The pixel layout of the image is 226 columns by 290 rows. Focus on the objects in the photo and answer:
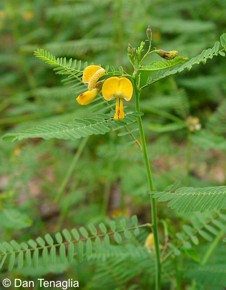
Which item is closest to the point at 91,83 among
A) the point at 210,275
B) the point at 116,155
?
the point at 210,275

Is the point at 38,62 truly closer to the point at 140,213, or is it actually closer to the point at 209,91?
the point at 209,91

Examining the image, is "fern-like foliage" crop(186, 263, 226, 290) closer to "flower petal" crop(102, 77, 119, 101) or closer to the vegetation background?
the vegetation background

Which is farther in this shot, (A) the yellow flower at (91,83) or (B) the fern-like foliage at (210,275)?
(B) the fern-like foliage at (210,275)

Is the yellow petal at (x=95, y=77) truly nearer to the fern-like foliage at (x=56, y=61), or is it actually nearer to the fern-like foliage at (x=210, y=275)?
→ the fern-like foliage at (x=56, y=61)

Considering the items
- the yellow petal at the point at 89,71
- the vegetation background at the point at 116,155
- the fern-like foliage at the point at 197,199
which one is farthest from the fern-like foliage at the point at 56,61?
the fern-like foliage at the point at 197,199

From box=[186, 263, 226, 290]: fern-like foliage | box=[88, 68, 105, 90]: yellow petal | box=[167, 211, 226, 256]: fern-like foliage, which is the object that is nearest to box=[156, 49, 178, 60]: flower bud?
box=[88, 68, 105, 90]: yellow petal

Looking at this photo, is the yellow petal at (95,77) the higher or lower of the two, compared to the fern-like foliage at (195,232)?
higher

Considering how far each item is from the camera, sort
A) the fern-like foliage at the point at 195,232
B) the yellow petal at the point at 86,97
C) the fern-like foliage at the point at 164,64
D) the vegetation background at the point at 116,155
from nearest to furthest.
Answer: the fern-like foliage at the point at 164,64
the yellow petal at the point at 86,97
the fern-like foliage at the point at 195,232
the vegetation background at the point at 116,155

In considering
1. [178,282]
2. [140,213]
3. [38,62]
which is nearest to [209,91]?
[140,213]
